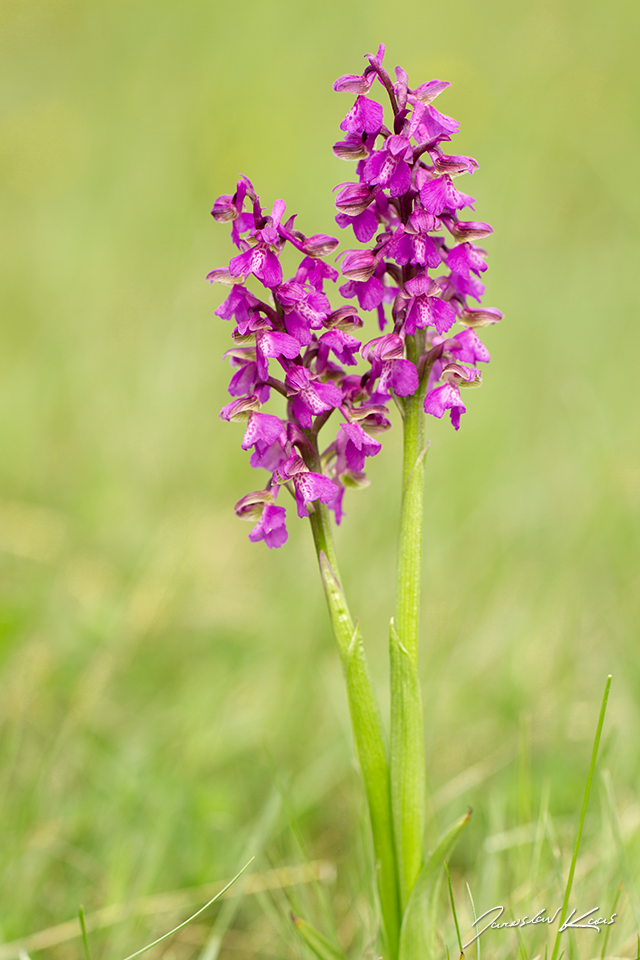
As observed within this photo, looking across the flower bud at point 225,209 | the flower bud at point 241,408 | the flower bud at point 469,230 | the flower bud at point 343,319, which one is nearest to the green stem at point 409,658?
the flower bud at point 343,319

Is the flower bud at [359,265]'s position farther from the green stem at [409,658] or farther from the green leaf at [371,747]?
the green leaf at [371,747]

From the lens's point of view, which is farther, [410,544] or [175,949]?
[175,949]

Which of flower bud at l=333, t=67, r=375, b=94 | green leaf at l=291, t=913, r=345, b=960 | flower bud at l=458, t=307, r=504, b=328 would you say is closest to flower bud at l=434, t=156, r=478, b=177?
flower bud at l=333, t=67, r=375, b=94

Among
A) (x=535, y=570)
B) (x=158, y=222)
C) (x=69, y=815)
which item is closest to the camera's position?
(x=69, y=815)

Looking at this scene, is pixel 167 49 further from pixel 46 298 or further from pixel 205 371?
pixel 205 371

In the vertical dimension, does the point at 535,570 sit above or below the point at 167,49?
below

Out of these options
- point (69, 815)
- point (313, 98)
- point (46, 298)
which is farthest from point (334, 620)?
point (313, 98)

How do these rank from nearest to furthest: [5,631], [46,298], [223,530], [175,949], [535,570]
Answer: [175,949]
[5,631]
[535,570]
[223,530]
[46,298]
